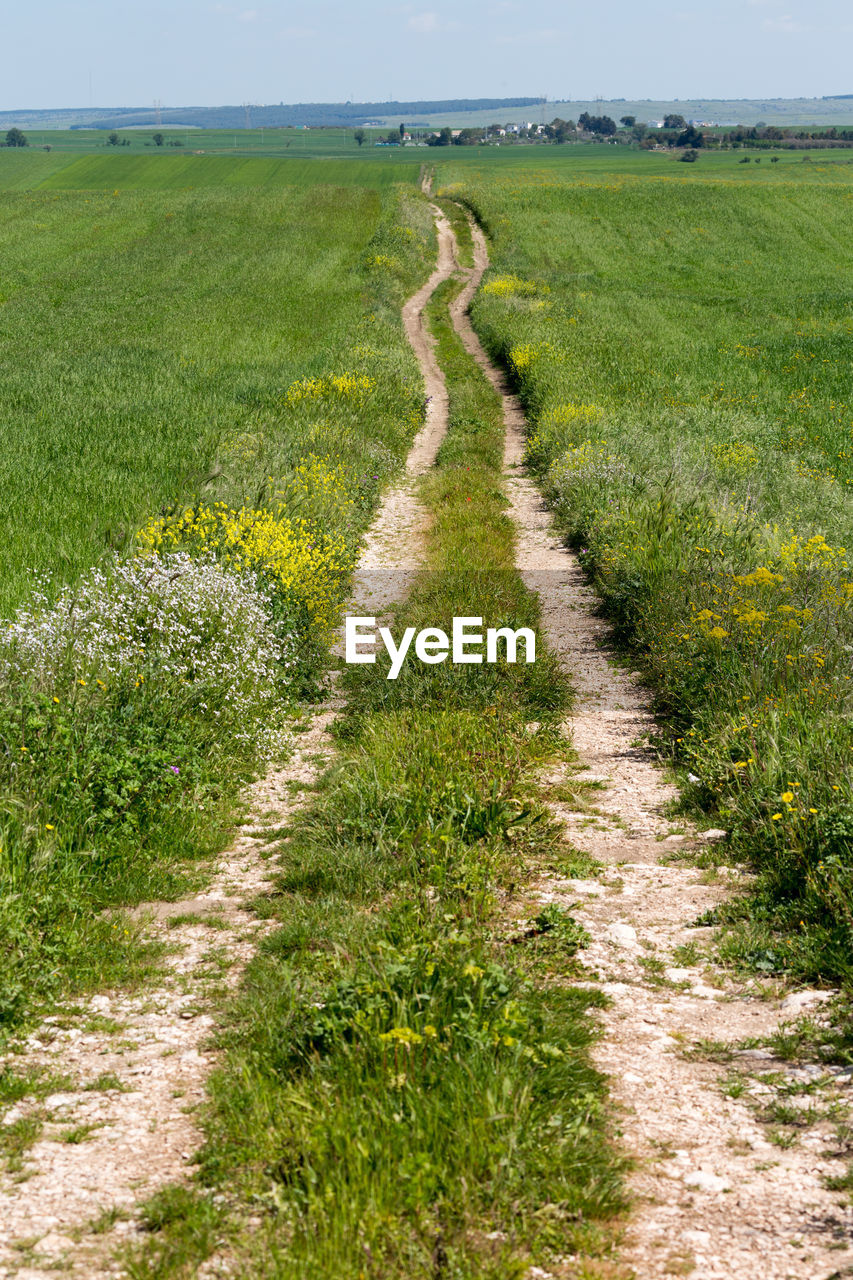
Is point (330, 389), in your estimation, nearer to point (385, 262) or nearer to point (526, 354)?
point (526, 354)

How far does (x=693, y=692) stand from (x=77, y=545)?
6.63m

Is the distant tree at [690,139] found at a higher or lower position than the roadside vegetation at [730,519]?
higher

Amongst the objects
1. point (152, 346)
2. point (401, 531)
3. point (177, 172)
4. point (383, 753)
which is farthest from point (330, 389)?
point (177, 172)

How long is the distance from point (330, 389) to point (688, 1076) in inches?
714

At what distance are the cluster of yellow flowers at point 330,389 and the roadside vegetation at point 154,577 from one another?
0.06 metres

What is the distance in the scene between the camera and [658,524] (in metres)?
12.6

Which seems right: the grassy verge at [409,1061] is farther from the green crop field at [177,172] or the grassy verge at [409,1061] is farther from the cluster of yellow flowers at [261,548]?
the green crop field at [177,172]

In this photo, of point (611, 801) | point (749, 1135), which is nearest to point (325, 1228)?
point (749, 1135)

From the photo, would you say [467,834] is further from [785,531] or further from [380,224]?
[380,224]

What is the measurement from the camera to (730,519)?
12.5m

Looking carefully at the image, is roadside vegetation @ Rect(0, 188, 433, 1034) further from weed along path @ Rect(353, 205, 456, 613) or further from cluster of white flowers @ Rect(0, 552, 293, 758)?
weed along path @ Rect(353, 205, 456, 613)

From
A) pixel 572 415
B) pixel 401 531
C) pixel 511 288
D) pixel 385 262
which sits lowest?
pixel 401 531

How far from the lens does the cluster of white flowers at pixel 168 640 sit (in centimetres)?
775

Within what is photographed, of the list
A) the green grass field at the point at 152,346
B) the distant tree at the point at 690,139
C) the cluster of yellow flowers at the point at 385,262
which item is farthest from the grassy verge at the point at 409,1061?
Result: the distant tree at the point at 690,139
